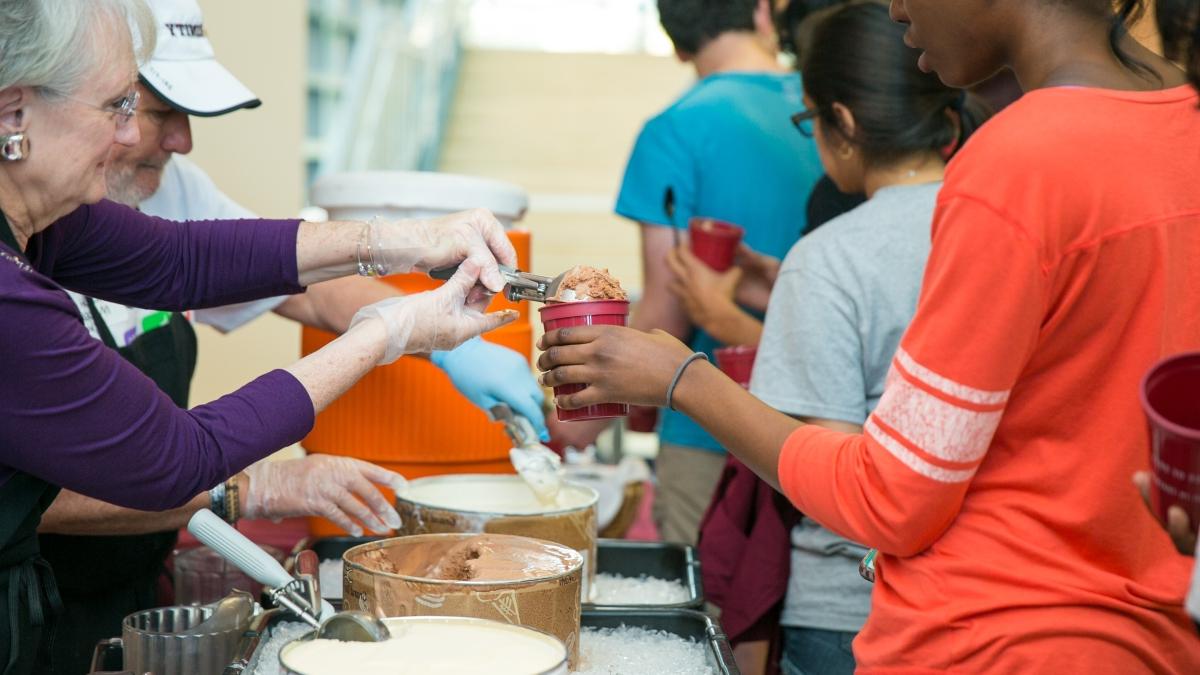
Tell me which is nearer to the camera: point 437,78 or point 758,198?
point 758,198

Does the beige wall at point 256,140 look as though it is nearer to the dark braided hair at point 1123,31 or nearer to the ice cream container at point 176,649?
the ice cream container at point 176,649

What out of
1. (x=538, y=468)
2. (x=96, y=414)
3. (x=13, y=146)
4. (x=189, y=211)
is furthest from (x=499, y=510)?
(x=189, y=211)

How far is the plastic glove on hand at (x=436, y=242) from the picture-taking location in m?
1.75

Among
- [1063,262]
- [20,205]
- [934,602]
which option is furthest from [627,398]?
[20,205]

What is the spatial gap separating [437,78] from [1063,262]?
30.3ft

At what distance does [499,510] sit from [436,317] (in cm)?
36

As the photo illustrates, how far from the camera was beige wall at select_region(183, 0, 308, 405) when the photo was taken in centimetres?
310

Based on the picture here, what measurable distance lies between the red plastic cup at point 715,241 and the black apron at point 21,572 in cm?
152

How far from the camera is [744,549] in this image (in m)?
2.04

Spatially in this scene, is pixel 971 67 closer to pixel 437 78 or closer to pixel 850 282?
pixel 850 282

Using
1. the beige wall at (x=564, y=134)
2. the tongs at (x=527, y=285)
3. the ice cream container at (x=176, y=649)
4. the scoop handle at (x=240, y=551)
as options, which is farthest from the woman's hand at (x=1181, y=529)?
the beige wall at (x=564, y=134)

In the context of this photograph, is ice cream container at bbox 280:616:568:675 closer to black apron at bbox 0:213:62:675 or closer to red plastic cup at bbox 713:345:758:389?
black apron at bbox 0:213:62:675

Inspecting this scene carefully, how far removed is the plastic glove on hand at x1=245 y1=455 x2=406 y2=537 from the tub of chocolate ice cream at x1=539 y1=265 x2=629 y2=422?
16.9 inches

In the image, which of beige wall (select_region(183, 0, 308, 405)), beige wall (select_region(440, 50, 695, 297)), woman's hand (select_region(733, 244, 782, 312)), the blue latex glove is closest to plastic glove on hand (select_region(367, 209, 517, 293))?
the blue latex glove
